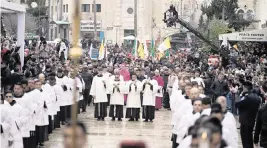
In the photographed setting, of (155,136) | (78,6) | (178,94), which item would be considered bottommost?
(155,136)

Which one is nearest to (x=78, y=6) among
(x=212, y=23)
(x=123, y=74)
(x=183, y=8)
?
(x=123, y=74)

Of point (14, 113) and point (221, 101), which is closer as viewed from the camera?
point (221, 101)

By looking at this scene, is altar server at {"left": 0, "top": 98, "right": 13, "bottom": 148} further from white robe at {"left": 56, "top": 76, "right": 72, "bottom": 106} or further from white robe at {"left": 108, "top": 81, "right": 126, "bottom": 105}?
white robe at {"left": 108, "top": 81, "right": 126, "bottom": 105}

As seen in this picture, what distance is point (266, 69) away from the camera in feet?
87.6

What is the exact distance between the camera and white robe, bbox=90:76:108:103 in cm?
2662

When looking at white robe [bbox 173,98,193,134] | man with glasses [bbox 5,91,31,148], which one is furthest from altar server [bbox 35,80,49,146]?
white robe [bbox 173,98,193,134]

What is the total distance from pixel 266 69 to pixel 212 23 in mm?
19911

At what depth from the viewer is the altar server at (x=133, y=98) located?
87.0 feet

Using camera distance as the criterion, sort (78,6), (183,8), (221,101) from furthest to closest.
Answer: (183,8) < (221,101) < (78,6)

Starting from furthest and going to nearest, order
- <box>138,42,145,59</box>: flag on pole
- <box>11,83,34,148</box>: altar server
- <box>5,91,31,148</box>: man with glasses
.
Result: <box>138,42,145,59</box>: flag on pole
<box>11,83,34,148</box>: altar server
<box>5,91,31,148</box>: man with glasses

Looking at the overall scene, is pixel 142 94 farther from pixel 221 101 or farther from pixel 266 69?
pixel 221 101

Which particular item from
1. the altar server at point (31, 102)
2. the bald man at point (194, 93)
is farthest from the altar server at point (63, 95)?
the bald man at point (194, 93)

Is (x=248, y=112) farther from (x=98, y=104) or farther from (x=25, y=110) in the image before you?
(x=98, y=104)

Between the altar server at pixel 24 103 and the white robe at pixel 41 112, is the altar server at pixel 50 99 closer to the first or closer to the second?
the white robe at pixel 41 112
